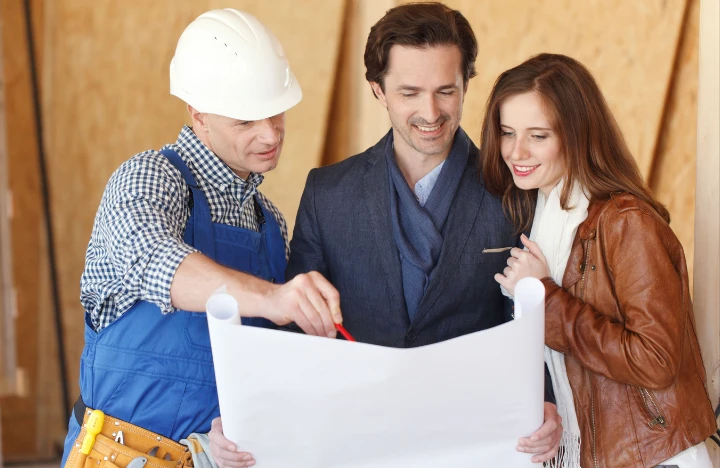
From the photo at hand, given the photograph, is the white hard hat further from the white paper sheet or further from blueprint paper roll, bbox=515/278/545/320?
blueprint paper roll, bbox=515/278/545/320

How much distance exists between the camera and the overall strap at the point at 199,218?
2.08 meters

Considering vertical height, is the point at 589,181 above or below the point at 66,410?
above

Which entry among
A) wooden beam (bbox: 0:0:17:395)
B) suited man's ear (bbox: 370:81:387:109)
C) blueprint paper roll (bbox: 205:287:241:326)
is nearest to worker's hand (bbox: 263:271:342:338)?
blueprint paper roll (bbox: 205:287:241:326)

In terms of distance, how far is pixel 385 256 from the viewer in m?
2.36

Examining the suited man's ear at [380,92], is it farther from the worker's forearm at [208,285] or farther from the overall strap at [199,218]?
the worker's forearm at [208,285]

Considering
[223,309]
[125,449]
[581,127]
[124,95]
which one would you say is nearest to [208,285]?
[223,309]

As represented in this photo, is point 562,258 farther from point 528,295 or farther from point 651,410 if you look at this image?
point 528,295

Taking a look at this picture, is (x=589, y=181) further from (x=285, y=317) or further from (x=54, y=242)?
(x=54, y=242)

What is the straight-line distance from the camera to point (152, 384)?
2008mm

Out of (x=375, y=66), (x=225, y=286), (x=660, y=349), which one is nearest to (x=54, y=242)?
(x=375, y=66)

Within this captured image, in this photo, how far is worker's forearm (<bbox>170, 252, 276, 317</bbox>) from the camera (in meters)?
1.69

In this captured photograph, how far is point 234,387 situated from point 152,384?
51 cm

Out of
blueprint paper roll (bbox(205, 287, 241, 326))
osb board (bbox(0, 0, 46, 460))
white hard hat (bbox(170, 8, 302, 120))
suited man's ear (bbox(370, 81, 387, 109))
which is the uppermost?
white hard hat (bbox(170, 8, 302, 120))

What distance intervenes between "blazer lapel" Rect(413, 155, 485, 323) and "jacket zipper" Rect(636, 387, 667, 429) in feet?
1.86
